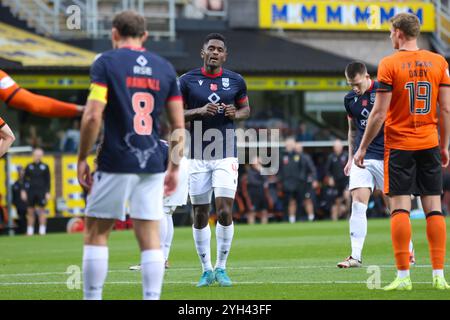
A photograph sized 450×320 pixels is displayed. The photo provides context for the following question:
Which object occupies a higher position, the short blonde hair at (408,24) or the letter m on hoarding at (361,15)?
the letter m on hoarding at (361,15)

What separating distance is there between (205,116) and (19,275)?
11.3ft

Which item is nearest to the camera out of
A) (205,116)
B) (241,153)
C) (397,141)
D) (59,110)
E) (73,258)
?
(59,110)

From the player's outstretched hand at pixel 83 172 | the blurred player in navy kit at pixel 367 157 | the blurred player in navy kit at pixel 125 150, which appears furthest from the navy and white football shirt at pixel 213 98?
the player's outstretched hand at pixel 83 172

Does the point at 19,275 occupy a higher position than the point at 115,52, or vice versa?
the point at 115,52

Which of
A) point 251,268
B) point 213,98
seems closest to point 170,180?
point 213,98

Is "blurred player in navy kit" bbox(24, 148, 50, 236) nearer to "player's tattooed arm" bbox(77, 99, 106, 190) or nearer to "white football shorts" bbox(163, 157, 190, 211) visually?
"white football shorts" bbox(163, 157, 190, 211)

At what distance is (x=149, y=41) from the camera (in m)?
32.5

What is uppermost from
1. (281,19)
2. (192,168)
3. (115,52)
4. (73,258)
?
(281,19)

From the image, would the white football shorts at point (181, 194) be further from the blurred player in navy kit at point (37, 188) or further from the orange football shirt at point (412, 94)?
the blurred player in navy kit at point (37, 188)

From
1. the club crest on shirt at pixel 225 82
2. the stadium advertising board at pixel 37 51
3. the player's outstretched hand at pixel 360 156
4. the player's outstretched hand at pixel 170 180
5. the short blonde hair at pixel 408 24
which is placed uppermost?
the stadium advertising board at pixel 37 51

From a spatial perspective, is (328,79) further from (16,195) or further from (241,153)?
(16,195)

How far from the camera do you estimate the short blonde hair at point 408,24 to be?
10.1 meters

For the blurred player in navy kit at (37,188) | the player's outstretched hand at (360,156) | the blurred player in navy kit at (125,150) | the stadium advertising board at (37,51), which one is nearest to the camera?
the blurred player in navy kit at (125,150)
